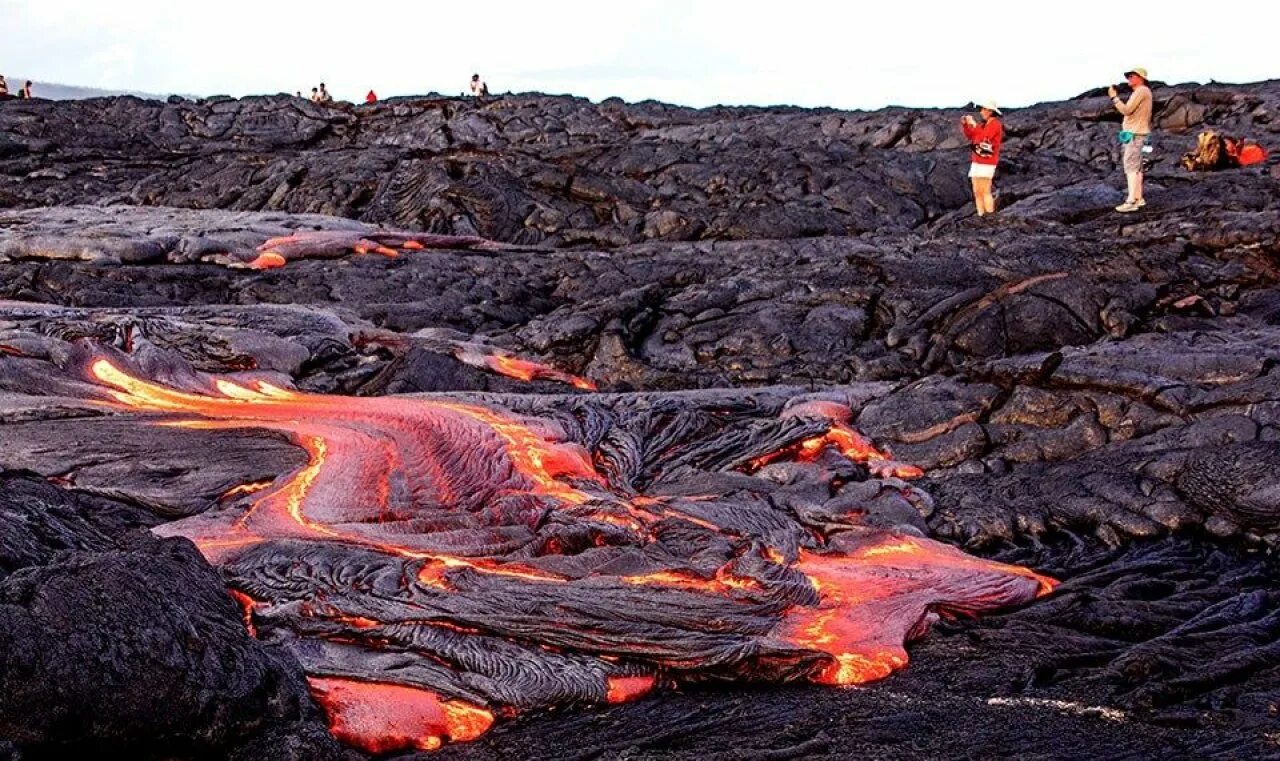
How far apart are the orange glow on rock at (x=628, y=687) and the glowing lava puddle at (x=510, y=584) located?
1cm

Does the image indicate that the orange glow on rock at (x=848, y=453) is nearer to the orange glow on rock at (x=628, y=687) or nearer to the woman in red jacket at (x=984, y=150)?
the orange glow on rock at (x=628, y=687)

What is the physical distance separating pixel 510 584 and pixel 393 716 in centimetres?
152

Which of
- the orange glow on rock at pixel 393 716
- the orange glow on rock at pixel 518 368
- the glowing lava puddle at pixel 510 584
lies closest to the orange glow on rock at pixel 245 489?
the glowing lava puddle at pixel 510 584

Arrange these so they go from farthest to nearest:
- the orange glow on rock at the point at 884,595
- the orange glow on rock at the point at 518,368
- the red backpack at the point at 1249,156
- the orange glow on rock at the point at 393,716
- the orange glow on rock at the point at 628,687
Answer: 1. the red backpack at the point at 1249,156
2. the orange glow on rock at the point at 518,368
3. the orange glow on rock at the point at 884,595
4. the orange glow on rock at the point at 628,687
5. the orange glow on rock at the point at 393,716

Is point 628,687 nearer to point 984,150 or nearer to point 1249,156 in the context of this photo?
point 984,150

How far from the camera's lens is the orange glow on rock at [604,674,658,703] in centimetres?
715

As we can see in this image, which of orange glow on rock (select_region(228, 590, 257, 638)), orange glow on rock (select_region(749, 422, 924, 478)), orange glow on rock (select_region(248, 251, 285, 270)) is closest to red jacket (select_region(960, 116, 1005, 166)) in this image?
orange glow on rock (select_region(749, 422, 924, 478))

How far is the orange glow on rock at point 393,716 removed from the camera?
6.52 m

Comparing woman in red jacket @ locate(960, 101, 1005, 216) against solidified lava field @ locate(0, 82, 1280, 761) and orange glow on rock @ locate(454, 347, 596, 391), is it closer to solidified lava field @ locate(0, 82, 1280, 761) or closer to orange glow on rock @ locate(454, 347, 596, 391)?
solidified lava field @ locate(0, 82, 1280, 761)

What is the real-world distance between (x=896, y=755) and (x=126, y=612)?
11.8 ft

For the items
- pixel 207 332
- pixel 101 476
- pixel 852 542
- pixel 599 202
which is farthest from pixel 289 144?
pixel 852 542

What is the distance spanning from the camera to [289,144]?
31609 millimetres

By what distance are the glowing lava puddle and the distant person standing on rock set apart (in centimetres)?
977

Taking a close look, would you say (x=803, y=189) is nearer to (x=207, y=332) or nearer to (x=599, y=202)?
(x=599, y=202)
